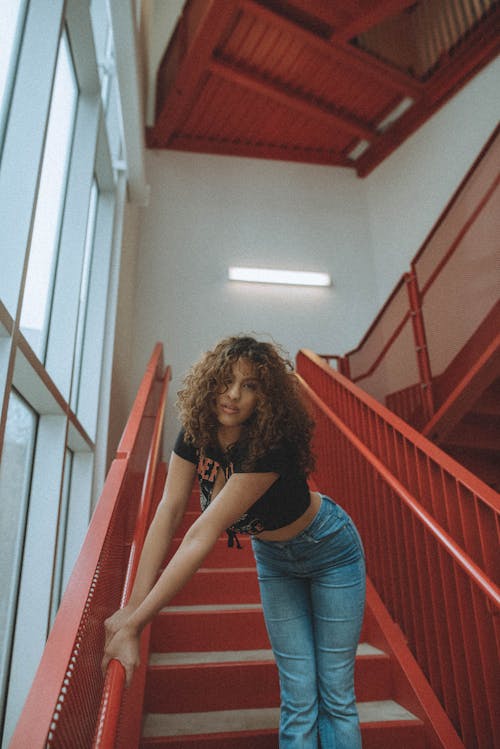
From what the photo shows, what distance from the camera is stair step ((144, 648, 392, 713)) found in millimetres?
2250

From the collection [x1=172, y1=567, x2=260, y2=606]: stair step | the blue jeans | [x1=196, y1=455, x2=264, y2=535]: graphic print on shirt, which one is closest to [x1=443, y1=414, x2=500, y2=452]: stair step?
[x1=172, y1=567, x2=260, y2=606]: stair step

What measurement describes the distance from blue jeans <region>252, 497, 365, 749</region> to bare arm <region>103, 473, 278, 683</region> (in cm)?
35

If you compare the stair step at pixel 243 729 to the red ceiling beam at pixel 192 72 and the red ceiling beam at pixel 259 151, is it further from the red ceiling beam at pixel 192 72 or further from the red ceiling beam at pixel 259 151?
the red ceiling beam at pixel 259 151

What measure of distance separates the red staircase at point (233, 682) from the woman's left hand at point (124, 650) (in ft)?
3.85

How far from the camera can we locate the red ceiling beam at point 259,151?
8.03m

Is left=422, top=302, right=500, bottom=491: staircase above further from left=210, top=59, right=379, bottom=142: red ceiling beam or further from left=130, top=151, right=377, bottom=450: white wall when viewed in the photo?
left=210, top=59, right=379, bottom=142: red ceiling beam

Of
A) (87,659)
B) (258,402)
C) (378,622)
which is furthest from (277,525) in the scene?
(378,622)

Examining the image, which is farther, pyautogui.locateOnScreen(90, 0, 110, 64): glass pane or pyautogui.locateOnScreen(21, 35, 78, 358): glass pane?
pyautogui.locateOnScreen(90, 0, 110, 64): glass pane

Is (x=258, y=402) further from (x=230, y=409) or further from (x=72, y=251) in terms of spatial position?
(x=72, y=251)

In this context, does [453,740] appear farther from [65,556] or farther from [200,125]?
[200,125]

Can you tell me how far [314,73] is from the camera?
7.02 m

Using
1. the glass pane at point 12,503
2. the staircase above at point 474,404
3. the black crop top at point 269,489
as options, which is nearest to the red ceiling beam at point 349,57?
the staircase above at point 474,404

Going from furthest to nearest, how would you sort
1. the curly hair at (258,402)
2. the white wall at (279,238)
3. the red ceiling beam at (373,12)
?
the white wall at (279,238)
the red ceiling beam at (373,12)
the curly hair at (258,402)

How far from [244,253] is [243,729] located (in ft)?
21.4
